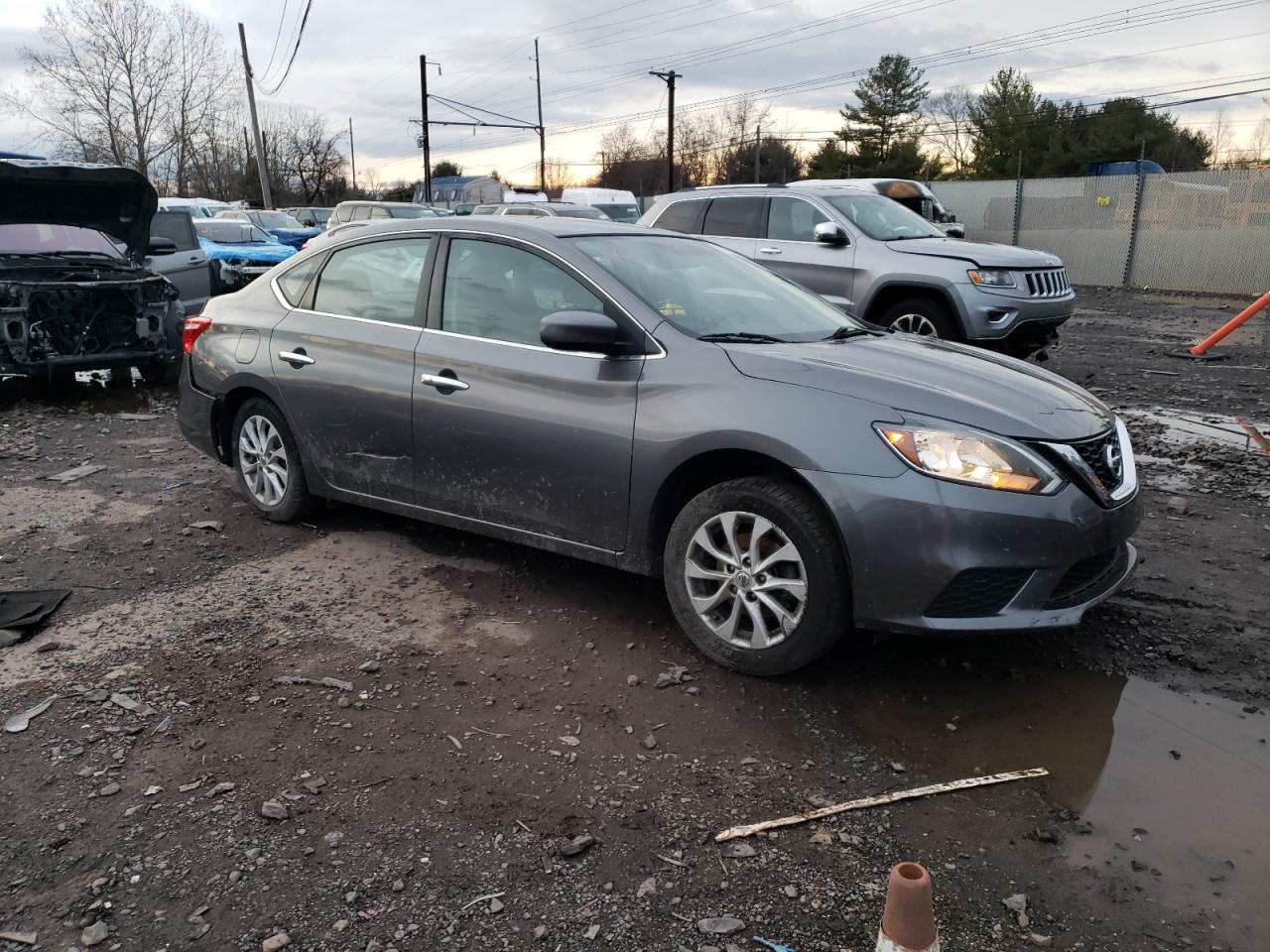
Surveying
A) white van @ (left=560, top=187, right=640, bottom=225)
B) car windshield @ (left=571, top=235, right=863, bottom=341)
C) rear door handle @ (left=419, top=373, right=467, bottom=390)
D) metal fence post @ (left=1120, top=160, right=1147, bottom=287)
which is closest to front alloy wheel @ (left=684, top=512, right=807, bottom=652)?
car windshield @ (left=571, top=235, right=863, bottom=341)

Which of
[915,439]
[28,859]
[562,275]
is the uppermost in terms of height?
[562,275]

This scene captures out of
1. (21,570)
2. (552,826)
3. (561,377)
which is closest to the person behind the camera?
(552,826)

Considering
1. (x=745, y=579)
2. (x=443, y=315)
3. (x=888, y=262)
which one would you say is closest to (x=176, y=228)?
(x=888, y=262)

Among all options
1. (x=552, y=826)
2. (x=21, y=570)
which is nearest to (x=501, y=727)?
(x=552, y=826)

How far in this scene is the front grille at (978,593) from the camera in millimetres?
3246

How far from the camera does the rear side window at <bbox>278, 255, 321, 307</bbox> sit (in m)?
5.17

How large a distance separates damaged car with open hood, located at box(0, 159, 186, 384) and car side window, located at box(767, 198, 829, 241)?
6.07 meters

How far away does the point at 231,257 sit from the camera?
55.8ft

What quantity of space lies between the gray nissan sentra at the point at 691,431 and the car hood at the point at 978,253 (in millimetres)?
4633

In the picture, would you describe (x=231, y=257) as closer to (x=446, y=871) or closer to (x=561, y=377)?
(x=561, y=377)

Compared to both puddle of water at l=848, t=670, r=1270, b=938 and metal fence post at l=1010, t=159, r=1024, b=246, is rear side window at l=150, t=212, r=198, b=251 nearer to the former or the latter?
puddle of water at l=848, t=670, r=1270, b=938

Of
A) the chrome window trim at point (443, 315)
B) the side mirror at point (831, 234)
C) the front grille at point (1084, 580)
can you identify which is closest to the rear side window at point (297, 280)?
the chrome window trim at point (443, 315)

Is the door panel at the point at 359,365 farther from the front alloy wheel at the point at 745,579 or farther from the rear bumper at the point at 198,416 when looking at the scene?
the front alloy wheel at the point at 745,579

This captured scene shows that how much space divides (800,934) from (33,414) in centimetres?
872
